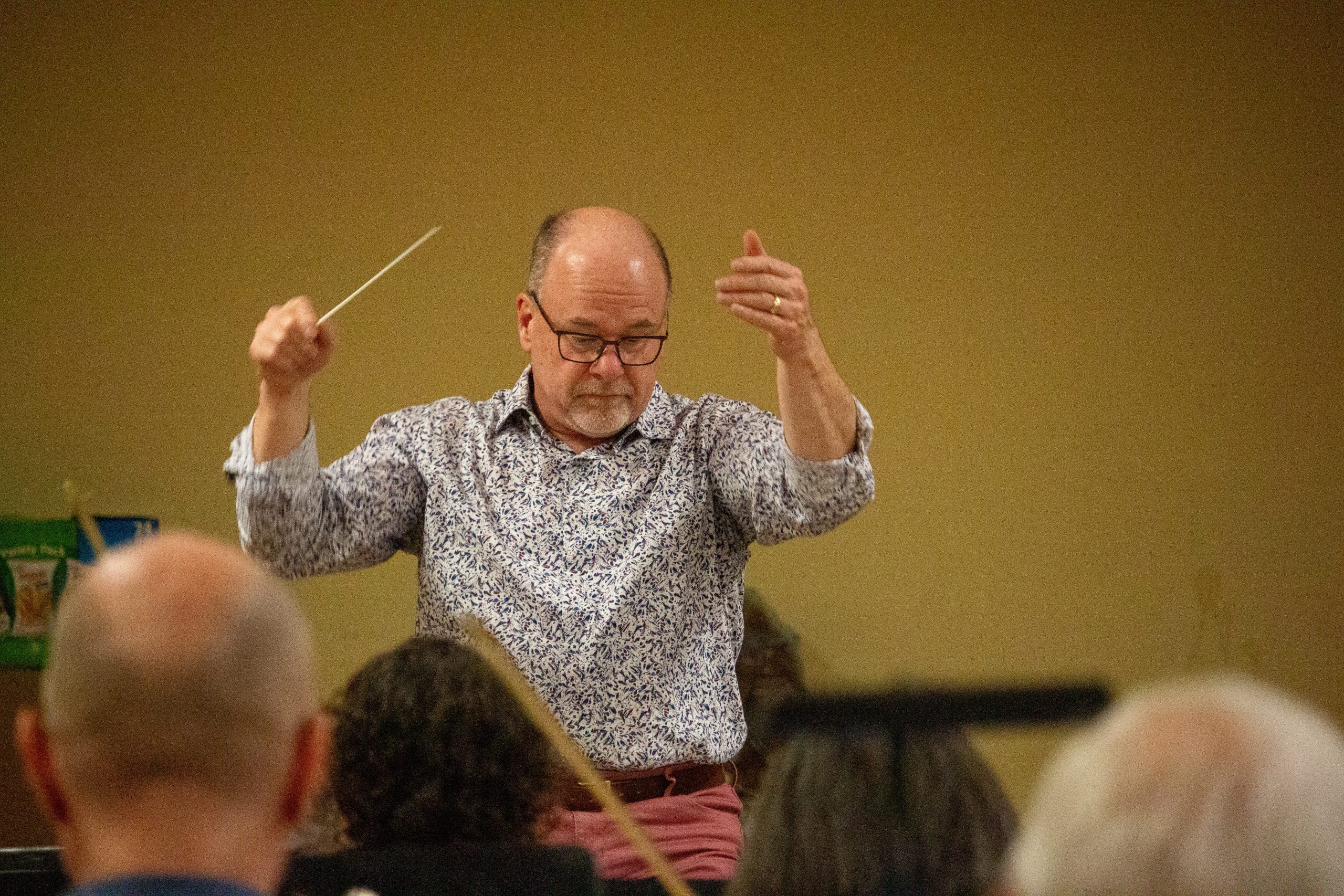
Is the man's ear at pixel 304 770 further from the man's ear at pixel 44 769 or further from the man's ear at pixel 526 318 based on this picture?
the man's ear at pixel 526 318

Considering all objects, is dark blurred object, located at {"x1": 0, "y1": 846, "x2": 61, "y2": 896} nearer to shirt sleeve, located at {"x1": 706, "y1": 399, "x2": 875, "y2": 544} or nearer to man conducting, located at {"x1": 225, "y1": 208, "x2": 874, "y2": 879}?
man conducting, located at {"x1": 225, "y1": 208, "x2": 874, "y2": 879}

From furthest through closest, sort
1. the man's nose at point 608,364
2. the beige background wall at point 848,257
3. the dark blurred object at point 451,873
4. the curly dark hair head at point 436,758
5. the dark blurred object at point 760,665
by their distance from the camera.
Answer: the beige background wall at point 848,257 → the dark blurred object at point 760,665 → the man's nose at point 608,364 → the curly dark hair head at point 436,758 → the dark blurred object at point 451,873

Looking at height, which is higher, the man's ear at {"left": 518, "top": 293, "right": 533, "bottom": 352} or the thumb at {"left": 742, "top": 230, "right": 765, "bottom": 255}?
the thumb at {"left": 742, "top": 230, "right": 765, "bottom": 255}

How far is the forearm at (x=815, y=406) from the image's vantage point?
75.7 inches

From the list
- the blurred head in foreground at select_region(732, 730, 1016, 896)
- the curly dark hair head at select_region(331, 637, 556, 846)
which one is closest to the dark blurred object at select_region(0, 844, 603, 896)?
the curly dark hair head at select_region(331, 637, 556, 846)

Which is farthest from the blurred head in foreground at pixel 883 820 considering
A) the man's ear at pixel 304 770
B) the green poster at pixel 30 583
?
the green poster at pixel 30 583

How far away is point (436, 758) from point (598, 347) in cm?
89

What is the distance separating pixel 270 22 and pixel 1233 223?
255 cm

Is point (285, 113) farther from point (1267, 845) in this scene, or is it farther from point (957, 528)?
point (1267, 845)

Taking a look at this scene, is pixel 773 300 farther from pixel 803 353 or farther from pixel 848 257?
pixel 848 257

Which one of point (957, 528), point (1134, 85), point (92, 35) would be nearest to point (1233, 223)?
point (1134, 85)

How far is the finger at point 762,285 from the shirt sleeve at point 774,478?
20 cm

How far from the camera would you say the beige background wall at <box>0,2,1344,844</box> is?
3.55 meters

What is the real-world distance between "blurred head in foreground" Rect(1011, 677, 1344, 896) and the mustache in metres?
1.51
